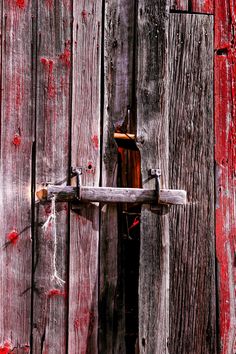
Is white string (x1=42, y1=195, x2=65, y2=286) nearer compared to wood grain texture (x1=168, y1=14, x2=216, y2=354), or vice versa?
white string (x1=42, y1=195, x2=65, y2=286)

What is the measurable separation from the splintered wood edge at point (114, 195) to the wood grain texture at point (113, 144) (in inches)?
2.8

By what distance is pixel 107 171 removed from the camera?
6.86 feet

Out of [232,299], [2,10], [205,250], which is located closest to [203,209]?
[205,250]

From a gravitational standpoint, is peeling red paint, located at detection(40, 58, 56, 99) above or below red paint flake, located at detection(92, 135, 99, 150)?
above

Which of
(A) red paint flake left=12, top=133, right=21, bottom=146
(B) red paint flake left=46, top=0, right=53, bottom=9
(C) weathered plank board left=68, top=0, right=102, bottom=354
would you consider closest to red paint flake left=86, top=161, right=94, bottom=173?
(C) weathered plank board left=68, top=0, right=102, bottom=354

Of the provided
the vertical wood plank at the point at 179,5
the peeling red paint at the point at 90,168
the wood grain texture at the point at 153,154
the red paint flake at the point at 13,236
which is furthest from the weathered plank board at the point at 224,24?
the red paint flake at the point at 13,236

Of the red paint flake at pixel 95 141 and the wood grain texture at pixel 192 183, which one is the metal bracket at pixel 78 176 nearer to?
the red paint flake at pixel 95 141

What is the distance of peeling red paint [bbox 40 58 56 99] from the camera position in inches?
81.4

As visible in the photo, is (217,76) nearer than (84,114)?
No

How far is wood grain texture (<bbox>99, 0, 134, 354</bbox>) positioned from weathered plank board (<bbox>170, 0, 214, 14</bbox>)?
0.65ft

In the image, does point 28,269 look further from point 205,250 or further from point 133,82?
point 133,82

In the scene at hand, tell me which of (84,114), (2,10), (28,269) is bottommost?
(28,269)

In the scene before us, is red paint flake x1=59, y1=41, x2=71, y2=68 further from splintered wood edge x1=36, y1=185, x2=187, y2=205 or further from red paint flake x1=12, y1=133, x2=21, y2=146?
splintered wood edge x1=36, y1=185, x2=187, y2=205

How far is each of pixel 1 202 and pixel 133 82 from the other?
739 mm
